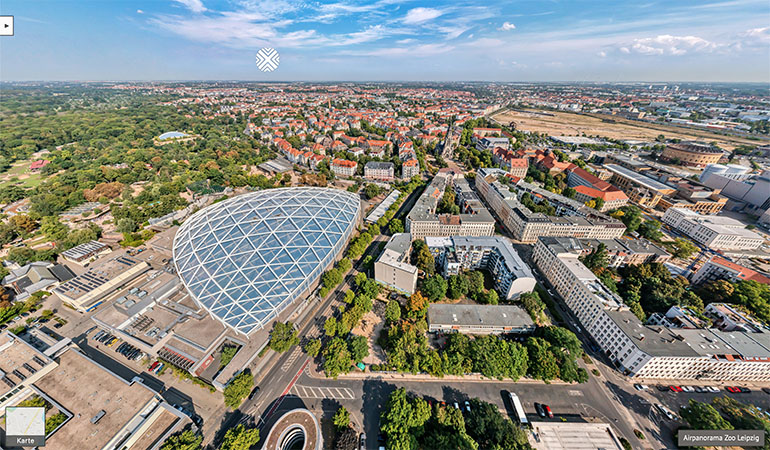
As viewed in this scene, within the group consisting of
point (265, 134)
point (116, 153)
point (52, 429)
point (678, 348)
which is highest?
point (265, 134)

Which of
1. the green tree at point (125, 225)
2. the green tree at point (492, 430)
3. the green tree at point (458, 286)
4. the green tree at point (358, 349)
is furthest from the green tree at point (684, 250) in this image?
the green tree at point (125, 225)

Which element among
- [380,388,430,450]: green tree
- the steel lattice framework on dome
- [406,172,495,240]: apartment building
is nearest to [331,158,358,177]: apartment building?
[406,172,495,240]: apartment building

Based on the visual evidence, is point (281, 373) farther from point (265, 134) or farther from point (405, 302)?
point (265, 134)

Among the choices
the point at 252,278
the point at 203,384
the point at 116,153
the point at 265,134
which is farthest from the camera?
the point at 265,134

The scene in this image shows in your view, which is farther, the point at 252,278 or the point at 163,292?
the point at 163,292

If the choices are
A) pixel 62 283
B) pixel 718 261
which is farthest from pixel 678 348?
pixel 62 283

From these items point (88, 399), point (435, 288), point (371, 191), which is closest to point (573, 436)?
point (435, 288)

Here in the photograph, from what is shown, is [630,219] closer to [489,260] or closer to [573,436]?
[489,260]
